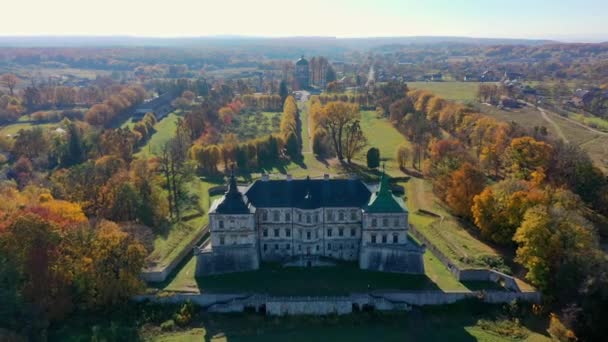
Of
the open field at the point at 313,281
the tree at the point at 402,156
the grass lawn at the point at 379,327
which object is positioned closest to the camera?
the grass lawn at the point at 379,327

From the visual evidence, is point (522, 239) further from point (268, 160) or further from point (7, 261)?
point (268, 160)

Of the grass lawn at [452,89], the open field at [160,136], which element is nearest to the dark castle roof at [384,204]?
the open field at [160,136]

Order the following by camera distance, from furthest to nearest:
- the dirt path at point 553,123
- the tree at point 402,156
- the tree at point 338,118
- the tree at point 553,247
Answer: the dirt path at point 553,123, the tree at point 338,118, the tree at point 402,156, the tree at point 553,247

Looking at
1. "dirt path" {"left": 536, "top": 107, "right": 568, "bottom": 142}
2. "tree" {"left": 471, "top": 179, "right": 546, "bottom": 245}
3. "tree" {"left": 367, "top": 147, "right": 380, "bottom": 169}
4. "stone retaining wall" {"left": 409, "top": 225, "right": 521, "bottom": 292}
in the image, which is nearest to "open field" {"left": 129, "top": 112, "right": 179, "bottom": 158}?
"tree" {"left": 367, "top": 147, "right": 380, "bottom": 169}

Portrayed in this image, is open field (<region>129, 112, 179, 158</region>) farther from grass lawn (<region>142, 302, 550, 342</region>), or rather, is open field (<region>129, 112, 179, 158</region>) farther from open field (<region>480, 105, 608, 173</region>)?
open field (<region>480, 105, 608, 173</region>)

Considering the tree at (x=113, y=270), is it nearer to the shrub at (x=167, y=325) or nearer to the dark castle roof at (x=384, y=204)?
the shrub at (x=167, y=325)

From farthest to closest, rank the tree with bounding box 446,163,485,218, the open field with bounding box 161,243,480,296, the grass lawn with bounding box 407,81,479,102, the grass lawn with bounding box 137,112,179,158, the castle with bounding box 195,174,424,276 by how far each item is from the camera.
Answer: the grass lawn with bounding box 407,81,479,102 → the grass lawn with bounding box 137,112,179,158 → the tree with bounding box 446,163,485,218 → the castle with bounding box 195,174,424,276 → the open field with bounding box 161,243,480,296

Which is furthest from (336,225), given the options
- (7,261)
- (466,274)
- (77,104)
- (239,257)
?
(77,104)

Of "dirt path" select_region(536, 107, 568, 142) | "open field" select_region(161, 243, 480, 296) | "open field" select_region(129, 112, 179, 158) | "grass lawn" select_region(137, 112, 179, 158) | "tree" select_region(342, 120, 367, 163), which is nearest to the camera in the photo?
"open field" select_region(161, 243, 480, 296)
